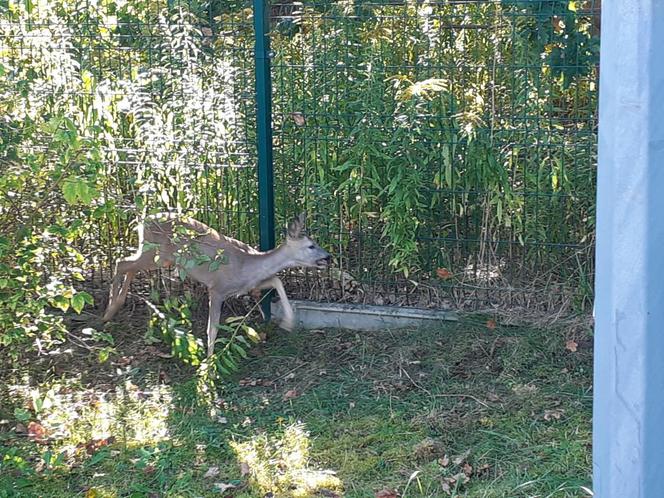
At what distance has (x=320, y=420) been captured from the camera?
19.3 feet

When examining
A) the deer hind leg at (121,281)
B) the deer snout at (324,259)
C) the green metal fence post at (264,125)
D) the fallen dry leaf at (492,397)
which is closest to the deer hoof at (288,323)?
the green metal fence post at (264,125)

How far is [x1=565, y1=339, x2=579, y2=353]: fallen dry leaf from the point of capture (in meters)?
6.50

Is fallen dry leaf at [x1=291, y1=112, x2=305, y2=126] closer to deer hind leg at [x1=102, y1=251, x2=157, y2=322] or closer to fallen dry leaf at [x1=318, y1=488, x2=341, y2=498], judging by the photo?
deer hind leg at [x1=102, y1=251, x2=157, y2=322]

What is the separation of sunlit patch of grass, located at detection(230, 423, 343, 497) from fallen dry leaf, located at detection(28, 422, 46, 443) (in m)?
1.10

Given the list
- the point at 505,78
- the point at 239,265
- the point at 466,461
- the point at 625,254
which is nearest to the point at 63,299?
the point at 239,265

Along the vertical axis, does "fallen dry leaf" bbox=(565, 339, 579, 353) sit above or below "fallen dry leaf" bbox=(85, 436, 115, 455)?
Answer: above

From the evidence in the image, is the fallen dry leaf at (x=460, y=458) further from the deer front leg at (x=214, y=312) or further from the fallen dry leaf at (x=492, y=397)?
the deer front leg at (x=214, y=312)

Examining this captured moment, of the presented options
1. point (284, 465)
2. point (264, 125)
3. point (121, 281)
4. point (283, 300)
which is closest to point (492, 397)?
point (284, 465)

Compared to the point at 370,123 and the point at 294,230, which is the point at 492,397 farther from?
the point at 370,123

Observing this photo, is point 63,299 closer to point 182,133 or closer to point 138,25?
point 182,133

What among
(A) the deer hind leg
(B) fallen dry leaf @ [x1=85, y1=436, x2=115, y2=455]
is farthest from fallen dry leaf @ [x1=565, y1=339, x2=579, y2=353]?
(A) the deer hind leg

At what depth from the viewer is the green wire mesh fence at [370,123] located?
6.95 m

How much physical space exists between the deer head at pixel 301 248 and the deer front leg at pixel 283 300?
9.1 inches

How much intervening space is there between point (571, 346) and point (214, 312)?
254 cm
